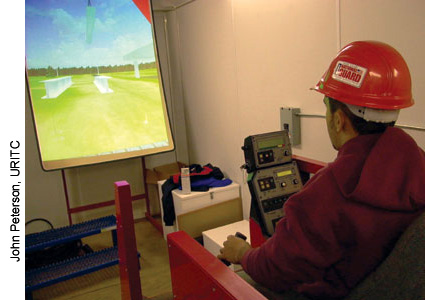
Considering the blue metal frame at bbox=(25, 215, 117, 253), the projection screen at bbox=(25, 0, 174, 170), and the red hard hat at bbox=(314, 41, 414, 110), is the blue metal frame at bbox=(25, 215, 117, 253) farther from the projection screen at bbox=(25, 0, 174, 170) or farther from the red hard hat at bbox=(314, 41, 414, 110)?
Result: the red hard hat at bbox=(314, 41, 414, 110)

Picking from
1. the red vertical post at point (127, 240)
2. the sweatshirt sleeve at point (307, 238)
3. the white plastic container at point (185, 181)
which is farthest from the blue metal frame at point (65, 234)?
the sweatshirt sleeve at point (307, 238)

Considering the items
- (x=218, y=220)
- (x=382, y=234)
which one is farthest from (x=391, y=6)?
(x=218, y=220)

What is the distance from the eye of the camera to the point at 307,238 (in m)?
0.93

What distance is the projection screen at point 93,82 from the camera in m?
3.14

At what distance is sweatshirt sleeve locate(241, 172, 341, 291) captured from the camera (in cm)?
91

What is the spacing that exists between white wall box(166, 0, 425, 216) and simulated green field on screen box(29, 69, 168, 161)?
1.81ft

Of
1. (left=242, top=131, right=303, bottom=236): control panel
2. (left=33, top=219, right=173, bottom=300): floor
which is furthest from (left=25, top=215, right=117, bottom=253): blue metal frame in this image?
(left=242, top=131, right=303, bottom=236): control panel

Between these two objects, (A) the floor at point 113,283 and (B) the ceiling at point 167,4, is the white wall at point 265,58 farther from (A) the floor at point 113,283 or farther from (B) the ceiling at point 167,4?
(A) the floor at point 113,283

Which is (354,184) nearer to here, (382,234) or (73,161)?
(382,234)

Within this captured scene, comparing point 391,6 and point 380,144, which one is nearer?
point 380,144

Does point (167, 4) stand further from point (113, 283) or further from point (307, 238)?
point (307, 238)

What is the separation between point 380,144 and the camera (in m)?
0.91

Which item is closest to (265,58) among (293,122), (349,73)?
(293,122)

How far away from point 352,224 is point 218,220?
244 cm
